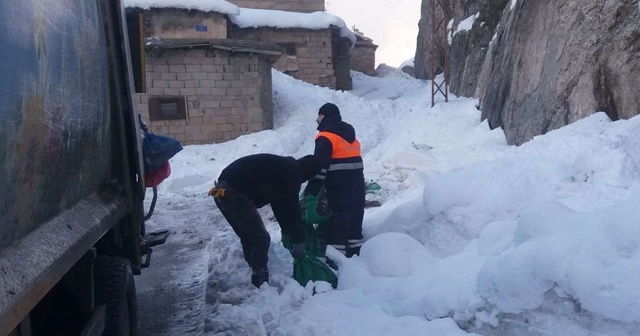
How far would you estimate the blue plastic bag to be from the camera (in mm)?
4277

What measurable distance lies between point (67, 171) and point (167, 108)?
13552 mm

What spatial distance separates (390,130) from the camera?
17.3 m

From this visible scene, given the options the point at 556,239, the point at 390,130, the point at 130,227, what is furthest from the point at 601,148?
the point at 390,130

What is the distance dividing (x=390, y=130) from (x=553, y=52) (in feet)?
30.2

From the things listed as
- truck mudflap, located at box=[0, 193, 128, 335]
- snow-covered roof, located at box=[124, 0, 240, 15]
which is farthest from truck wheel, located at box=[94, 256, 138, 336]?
snow-covered roof, located at box=[124, 0, 240, 15]

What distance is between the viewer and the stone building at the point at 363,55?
33.1 m

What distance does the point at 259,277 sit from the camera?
4.85 meters

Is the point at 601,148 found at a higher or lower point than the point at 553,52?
lower

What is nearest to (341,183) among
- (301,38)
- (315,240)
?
(315,240)

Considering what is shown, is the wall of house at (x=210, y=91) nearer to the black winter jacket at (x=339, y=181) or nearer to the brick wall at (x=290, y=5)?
the brick wall at (x=290, y=5)

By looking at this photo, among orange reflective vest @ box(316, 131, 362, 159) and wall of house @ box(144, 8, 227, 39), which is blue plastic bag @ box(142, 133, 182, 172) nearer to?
orange reflective vest @ box(316, 131, 362, 159)

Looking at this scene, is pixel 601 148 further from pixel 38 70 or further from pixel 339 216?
pixel 38 70

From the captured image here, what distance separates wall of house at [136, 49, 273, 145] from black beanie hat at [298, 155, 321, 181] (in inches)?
429

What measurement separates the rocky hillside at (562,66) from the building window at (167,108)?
7.80 metres
